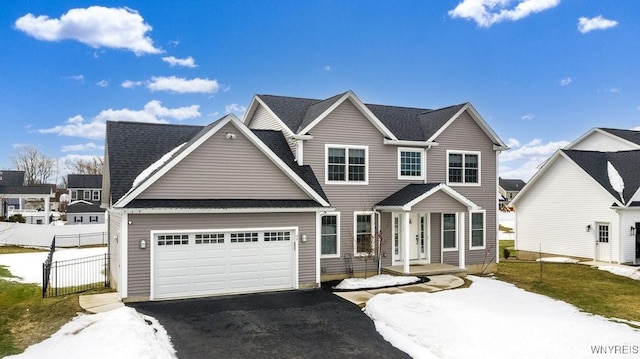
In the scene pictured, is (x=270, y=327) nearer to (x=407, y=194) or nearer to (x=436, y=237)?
(x=407, y=194)

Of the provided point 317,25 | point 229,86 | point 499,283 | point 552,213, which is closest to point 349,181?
point 499,283

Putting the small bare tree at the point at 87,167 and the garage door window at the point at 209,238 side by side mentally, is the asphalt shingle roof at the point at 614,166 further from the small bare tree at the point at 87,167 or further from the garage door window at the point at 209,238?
the small bare tree at the point at 87,167

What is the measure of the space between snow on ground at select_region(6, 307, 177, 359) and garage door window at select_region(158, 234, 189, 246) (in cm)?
252

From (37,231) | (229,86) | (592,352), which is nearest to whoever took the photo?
(592,352)

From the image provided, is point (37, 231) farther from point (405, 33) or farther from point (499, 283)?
point (499, 283)

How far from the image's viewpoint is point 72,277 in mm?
21891

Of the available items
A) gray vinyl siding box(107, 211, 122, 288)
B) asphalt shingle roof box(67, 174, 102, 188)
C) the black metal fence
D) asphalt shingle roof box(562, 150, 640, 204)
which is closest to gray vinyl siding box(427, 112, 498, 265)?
asphalt shingle roof box(562, 150, 640, 204)

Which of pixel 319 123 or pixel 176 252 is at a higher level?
pixel 319 123

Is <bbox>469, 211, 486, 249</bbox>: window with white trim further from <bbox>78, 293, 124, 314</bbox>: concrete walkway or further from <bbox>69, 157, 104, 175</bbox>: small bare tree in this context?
<bbox>69, 157, 104, 175</bbox>: small bare tree

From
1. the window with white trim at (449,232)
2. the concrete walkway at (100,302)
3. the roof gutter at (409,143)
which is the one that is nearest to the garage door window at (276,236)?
the concrete walkway at (100,302)

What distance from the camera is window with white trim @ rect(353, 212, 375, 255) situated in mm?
18688

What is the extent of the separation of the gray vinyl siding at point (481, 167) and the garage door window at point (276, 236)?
7175 mm

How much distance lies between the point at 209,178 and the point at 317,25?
1094 cm

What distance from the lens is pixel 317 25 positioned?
22.8 metres
